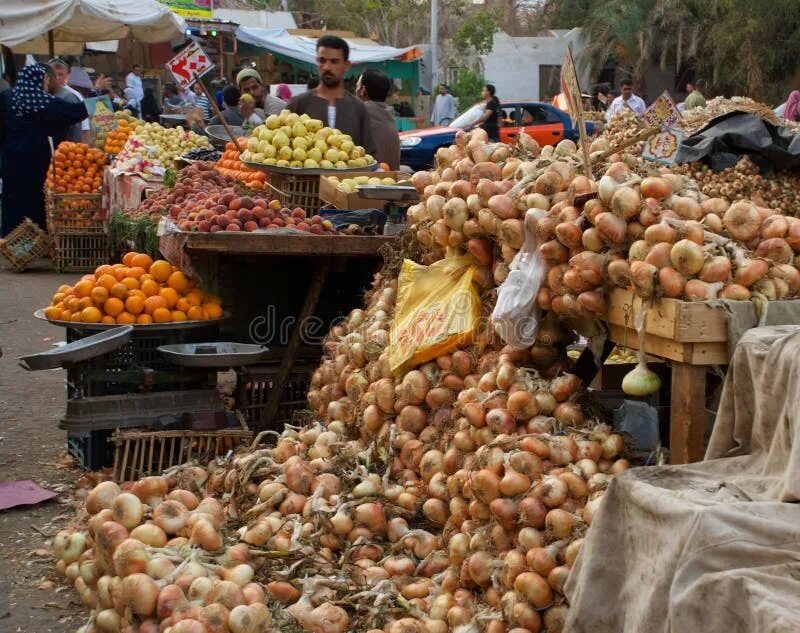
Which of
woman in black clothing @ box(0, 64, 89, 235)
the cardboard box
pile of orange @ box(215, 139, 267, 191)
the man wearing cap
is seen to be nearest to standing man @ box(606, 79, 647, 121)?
the man wearing cap

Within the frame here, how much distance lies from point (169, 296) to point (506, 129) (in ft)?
49.2

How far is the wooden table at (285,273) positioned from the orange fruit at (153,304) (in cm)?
31

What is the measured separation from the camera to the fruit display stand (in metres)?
3.08

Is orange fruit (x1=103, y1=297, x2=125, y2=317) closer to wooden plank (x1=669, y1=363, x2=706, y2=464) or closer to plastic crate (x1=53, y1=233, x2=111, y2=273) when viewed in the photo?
wooden plank (x1=669, y1=363, x2=706, y2=464)

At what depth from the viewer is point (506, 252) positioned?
3.82m

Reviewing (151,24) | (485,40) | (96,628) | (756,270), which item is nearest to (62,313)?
(96,628)

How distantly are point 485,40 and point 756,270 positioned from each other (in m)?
34.2

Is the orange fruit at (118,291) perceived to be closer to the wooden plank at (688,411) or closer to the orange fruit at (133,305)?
the orange fruit at (133,305)

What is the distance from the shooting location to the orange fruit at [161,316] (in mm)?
5254

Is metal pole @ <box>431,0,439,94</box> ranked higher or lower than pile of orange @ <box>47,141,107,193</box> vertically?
higher

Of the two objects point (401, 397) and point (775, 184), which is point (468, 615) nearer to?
point (401, 397)

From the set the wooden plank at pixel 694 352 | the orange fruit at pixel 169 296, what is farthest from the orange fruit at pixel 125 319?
the wooden plank at pixel 694 352

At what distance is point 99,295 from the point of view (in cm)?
525

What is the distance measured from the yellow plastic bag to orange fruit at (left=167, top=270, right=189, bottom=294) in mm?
1533
